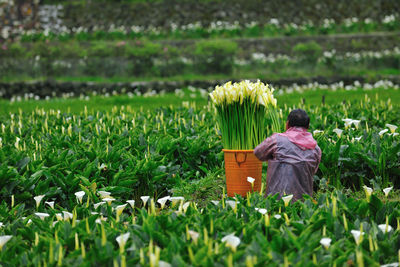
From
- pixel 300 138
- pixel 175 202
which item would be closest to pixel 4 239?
pixel 175 202

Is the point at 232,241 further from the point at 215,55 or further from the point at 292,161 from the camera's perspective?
the point at 215,55

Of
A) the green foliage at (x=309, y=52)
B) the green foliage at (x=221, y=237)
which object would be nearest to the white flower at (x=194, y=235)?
the green foliage at (x=221, y=237)

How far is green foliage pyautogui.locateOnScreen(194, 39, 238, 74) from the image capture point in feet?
48.9

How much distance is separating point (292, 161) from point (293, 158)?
0.03 metres

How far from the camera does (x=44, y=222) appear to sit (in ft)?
10.7

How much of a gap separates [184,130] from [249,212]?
133 inches

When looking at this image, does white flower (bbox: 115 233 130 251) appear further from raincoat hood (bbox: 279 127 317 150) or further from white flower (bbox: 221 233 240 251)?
raincoat hood (bbox: 279 127 317 150)

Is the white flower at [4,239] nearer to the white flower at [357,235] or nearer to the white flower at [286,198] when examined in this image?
the white flower at [286,198]

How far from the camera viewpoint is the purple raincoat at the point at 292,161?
4.21m

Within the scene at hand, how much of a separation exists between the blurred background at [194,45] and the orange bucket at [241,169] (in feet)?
31.0

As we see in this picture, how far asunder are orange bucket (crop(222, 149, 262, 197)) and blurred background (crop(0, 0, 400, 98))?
945 cm

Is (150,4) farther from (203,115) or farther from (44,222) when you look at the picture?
(44,222)

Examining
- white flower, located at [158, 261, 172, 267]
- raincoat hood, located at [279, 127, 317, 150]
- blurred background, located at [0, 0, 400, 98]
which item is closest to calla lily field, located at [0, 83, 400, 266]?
white flower, located at [158, 261, 172, 267]

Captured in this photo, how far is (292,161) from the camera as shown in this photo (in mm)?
4207
